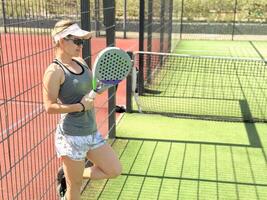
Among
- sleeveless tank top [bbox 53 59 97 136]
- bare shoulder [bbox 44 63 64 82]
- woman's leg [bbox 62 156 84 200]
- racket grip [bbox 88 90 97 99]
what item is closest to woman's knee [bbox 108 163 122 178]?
woman's leg [bbox 62 156 84 200]

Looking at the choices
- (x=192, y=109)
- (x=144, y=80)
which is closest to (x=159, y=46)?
(x=144, y=80)

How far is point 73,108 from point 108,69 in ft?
1.26

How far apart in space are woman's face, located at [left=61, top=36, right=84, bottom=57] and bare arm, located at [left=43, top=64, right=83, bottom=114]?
153 millimetres

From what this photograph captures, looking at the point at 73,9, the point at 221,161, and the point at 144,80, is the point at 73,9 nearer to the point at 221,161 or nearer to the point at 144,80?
the point at 221,161

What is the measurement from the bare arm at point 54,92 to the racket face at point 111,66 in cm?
30

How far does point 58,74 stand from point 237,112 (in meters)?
5.02

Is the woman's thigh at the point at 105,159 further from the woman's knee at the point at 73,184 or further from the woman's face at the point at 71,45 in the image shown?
the woman's face at the point at 71,45

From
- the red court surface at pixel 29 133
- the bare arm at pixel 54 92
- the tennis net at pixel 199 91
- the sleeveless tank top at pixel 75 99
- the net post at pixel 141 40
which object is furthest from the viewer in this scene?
the net post at pixel 141 40

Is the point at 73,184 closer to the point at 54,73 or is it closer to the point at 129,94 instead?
the point at 54,73

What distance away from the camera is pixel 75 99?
3104 millimetres

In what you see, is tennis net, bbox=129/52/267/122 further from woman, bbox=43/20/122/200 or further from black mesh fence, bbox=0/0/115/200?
woman, bbox=43/20/122/200

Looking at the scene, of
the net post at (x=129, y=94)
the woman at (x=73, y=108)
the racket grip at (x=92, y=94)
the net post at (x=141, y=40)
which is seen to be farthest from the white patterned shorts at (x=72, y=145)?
the net post at (x=141, y=40)

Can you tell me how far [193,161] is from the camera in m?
5.31

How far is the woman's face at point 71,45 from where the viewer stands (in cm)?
299
